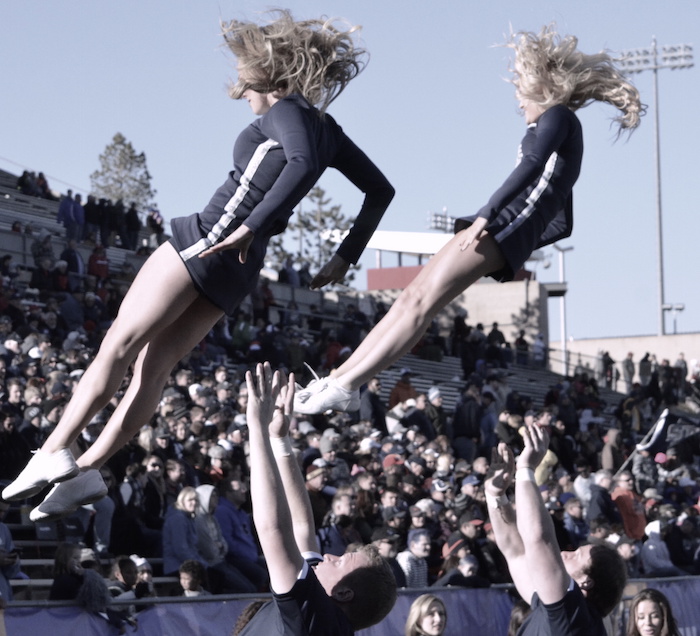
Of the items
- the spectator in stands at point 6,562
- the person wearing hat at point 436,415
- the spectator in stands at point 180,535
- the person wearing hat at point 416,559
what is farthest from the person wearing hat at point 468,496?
the spectator in stands at point 6,562

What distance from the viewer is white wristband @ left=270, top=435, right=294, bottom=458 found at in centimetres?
395

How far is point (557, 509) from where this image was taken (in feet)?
38.2

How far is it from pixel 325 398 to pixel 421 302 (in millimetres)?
454

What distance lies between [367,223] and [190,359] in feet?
36.9

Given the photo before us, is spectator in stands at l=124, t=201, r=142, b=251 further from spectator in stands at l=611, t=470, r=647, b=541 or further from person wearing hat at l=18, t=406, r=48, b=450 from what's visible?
person wearing hat at l=18, t=406, r=48, b=450

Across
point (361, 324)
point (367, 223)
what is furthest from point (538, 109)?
point (361, 324)

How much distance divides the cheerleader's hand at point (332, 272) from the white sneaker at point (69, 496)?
1.03 metres

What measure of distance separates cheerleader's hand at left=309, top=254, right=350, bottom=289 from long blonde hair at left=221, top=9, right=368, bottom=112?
0.68 meters

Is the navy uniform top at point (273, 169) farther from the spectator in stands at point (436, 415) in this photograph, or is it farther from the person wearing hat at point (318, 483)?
the spectator in stands at point (436, 415)

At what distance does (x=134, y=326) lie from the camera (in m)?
4.09

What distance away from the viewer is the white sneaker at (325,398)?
4.25 m

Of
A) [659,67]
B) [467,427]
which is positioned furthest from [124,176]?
[467,427]

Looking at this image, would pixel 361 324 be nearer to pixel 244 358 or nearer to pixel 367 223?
pixel 244 358

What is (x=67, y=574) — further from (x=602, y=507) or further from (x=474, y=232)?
(x=602, y=507)
